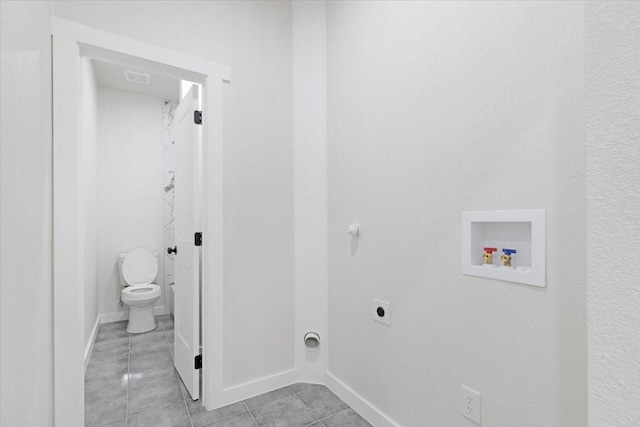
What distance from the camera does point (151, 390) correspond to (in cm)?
213

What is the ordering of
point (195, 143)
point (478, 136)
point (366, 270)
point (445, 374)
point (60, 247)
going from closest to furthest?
point (478, 136)
point (445, 374)
point (60, 247)
point (366, 270)
point (195, 143)

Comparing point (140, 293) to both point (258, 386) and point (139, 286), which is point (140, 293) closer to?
point (139, 286)

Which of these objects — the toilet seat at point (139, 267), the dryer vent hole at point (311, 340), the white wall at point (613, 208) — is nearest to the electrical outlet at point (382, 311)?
the dryer vent hole at point (311, 340)

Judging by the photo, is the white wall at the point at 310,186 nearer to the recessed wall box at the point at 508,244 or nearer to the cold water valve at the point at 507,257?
the recessed wall box at the point at 508,244

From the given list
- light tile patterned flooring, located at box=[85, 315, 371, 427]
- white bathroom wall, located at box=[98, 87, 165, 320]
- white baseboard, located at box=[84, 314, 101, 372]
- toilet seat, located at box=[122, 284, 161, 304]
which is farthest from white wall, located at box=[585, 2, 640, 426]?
white bathroom wall, located at box=[98, 87, 165, 320]

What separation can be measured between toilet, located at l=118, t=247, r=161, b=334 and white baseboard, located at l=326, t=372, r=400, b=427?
2150 millimetres

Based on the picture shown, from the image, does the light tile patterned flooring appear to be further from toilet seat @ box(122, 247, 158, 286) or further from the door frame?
toilet seat @ box(122, 247, 158, 286)

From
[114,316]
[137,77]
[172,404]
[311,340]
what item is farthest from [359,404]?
[137,77]

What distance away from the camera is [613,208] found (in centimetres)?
49

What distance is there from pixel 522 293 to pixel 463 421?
61 cm

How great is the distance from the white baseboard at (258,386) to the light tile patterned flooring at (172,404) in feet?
0.11

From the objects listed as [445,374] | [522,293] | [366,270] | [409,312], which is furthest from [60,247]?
[522,293]

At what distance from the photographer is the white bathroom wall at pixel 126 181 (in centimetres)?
363

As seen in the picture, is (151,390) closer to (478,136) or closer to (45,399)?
(45,399)
